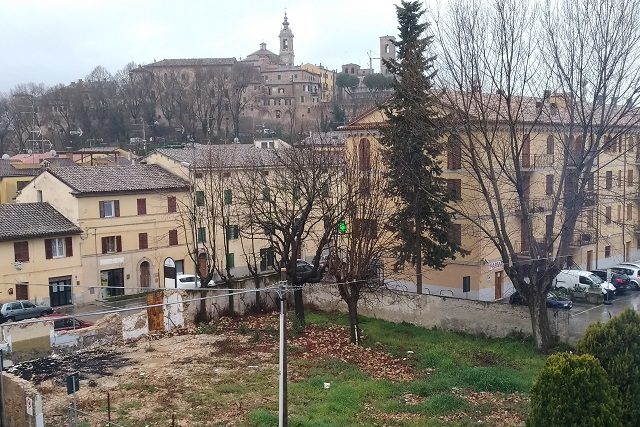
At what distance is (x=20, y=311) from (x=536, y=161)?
2714 centimetres

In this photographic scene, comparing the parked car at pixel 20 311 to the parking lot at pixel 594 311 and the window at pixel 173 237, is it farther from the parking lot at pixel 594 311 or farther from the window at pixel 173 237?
the parking lot at pixel 594 311

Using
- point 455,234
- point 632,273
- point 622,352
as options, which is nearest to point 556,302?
point 455,234

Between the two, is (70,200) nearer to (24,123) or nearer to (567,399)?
(567,399)

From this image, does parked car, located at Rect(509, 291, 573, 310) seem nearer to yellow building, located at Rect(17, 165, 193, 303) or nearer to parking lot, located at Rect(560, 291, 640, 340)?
parking lot, located at Rect(560, 291, 640, 340)

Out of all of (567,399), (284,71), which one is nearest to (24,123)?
(284,71)

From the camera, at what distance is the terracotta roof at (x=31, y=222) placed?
109 feet

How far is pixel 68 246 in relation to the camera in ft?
117

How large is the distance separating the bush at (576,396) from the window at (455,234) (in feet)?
60.6

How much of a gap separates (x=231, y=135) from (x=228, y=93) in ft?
38.0

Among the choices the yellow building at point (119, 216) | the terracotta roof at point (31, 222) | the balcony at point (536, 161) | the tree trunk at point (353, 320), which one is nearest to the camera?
the tree trunk at point (353, 320)

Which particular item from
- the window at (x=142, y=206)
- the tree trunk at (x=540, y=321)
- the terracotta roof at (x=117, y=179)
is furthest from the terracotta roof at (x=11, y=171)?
the tree trunk at (x=540, y=321)

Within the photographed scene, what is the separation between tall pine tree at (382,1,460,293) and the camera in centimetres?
2791

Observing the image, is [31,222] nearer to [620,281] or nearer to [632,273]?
[620,281]

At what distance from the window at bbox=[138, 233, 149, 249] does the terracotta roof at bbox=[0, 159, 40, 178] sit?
14.8 metres
